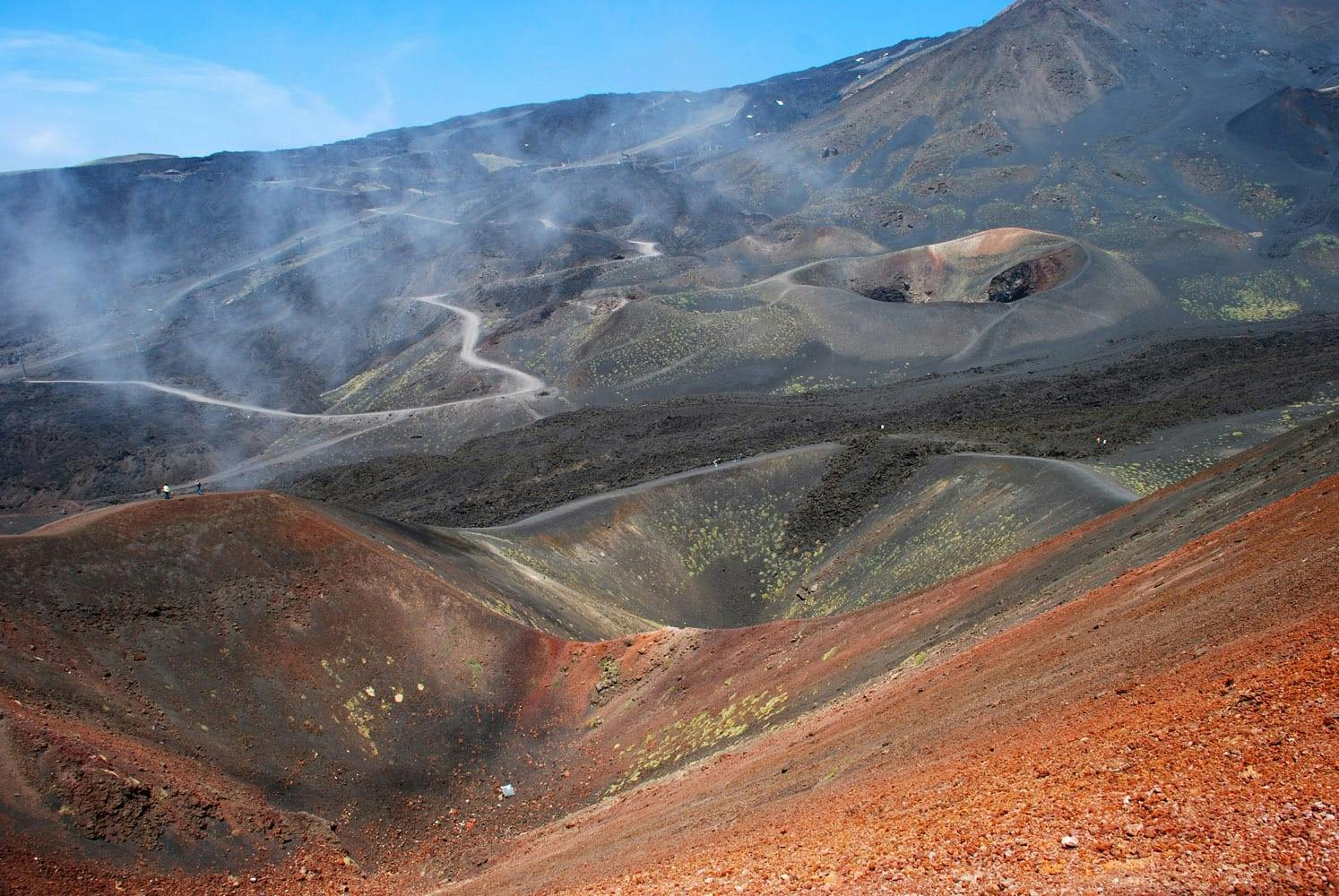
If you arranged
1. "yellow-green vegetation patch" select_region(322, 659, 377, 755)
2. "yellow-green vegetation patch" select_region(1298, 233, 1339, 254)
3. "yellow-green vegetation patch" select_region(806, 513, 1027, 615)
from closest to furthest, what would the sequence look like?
"yellow-green vegetation patch" select_region(322, 659, 377, 755) < "yellow-green vegetation patch" select_region(806, 513, 1027, 615) < "yellow-green vegetation patch" select_region(1298, 233, 1339, 254)

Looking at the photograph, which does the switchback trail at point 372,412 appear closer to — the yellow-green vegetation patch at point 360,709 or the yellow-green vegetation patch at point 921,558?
the yellow-green vegetation patch at point 921,558

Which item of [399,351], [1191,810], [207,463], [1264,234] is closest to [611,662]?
[1191,810]

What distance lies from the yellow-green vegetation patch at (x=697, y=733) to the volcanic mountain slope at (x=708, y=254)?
46.7 m

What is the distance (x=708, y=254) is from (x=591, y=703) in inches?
3597

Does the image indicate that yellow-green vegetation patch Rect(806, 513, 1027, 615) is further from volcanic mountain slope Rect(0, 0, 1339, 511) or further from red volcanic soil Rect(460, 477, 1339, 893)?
volcanic mountain slope Rect(0, 0, 1339, 511)

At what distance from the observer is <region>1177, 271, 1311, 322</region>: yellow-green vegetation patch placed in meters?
71.1

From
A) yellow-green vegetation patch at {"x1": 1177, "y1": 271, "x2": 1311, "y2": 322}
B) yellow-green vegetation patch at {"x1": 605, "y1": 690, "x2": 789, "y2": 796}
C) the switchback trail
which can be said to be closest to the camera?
yellow-green vegetation patch at {"x1": 605, "y1": 690, "x2": 789, "y2": 796}

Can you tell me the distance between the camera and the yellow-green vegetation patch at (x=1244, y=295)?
71125 mm

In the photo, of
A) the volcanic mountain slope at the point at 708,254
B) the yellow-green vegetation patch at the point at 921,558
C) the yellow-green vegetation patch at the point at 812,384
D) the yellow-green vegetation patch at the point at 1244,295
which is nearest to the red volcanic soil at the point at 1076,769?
the yellow-green vegetation patch at the point at 921,558

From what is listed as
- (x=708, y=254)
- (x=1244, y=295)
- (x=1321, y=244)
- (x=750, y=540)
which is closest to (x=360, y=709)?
(x=750, y=540)

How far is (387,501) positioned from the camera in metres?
50.8

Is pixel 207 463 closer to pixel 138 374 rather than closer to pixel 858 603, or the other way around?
pixel 138 374

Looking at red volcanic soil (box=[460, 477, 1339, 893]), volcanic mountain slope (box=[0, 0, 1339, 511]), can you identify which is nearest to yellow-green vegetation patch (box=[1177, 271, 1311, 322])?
volcanic mountain slope (box=[0, 0, 1339, 511])

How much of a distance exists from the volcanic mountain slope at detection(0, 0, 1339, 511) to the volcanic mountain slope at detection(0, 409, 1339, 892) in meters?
42.8
